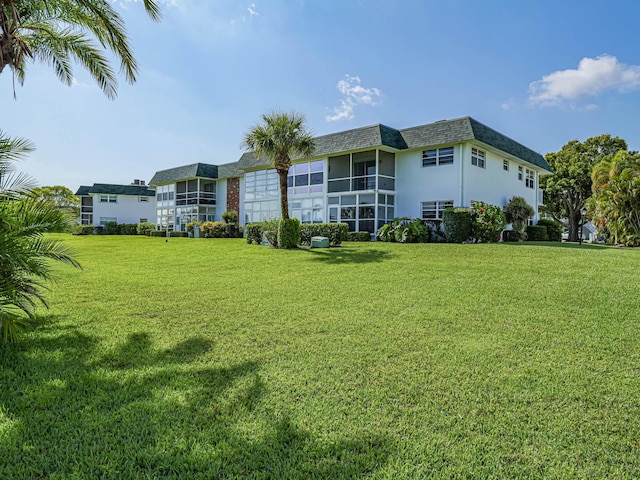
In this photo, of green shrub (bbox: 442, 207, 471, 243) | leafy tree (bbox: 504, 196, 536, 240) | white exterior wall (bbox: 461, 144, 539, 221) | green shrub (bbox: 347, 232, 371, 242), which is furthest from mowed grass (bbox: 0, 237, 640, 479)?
leafy tree (bbox: 504, 196, 536, 240)

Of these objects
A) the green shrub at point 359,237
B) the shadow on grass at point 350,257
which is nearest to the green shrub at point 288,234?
the shadow on grass at point 350,257

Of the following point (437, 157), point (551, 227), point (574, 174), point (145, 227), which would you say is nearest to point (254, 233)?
point (437, 157)

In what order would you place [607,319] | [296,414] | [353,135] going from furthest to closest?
[353,135] < [607,319] < [296,414]

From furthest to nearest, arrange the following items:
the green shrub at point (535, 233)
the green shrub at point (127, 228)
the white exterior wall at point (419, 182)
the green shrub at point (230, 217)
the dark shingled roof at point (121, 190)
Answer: the dark shingled roof at point (121, 190) → the green shrub at point (127, 228) → the green shrub at point (230, 217) → the green shrub at point (535, 233) → the white exterior wall at point (419, 182)

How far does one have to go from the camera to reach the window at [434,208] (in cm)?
2171

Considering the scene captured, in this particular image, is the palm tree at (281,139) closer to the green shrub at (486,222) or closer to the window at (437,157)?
the window at (437,157)

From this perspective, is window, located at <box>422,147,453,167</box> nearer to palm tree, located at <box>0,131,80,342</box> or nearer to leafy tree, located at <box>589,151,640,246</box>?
leafy tree, located at <box>589,151,640,246</box>

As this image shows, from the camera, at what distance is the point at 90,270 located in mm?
11656

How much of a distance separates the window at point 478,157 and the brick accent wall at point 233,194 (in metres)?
20.4

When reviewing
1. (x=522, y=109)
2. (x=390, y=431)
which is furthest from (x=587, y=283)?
(x=522, y=109)

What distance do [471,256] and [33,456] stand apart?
12957 millimetres

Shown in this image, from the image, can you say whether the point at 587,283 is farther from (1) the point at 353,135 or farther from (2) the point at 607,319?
(1) the point at 353,135

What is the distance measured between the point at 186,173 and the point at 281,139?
23142 millimetres

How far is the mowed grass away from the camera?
104 inches
